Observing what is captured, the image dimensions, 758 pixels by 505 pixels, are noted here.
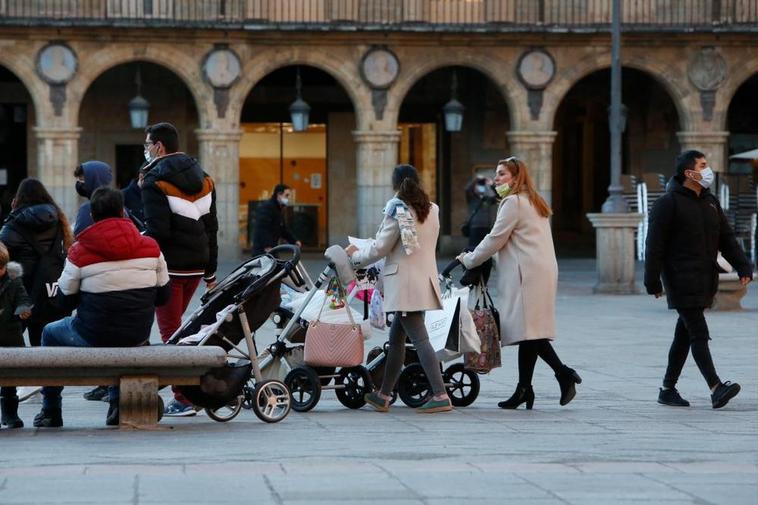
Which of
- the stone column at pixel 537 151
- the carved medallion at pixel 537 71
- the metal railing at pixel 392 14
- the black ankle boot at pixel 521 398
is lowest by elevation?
the black ankle boot at pixel 521 398

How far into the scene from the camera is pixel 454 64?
35062 mm

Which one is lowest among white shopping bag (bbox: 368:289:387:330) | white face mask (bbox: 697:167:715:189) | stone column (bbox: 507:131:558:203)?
white shopping bag (bbox: 368:289:387:330)

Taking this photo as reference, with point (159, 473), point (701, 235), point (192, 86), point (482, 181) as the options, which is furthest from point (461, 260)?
point (192, 86)

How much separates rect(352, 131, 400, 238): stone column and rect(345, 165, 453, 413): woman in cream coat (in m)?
22.9

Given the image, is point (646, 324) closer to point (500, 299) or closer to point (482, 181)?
point (482, 181)

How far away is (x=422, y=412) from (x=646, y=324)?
362 inches

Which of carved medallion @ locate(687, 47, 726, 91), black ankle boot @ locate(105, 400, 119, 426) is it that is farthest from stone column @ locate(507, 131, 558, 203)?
black ankle boot @ locate(105, 400, 119, 426)

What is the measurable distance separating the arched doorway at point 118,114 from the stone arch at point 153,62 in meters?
2.57

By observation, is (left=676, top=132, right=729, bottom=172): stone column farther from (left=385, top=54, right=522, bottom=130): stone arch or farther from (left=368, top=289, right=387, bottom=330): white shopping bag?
(left=368, top=289, right=387, bottom=330): white shopping bag

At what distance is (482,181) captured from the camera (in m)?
25.3

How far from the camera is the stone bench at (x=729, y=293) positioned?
2205cm

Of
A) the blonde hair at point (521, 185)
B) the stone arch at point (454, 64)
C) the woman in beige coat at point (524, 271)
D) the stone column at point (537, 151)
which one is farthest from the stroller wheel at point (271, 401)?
the stone column at point (537, 151)

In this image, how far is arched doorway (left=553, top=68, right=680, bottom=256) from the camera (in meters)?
38.8

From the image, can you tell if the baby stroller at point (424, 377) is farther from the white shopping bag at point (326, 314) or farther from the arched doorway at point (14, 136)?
the arched doorway at point (14, 136)
